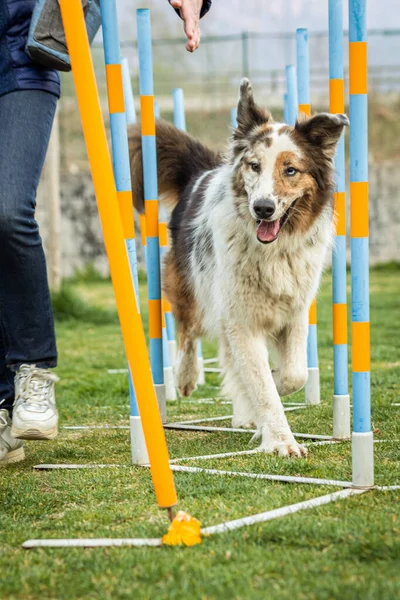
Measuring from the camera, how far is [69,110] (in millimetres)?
15789

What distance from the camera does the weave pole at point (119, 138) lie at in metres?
2.98

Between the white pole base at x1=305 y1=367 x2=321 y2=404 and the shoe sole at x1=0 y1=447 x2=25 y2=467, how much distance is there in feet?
6.00

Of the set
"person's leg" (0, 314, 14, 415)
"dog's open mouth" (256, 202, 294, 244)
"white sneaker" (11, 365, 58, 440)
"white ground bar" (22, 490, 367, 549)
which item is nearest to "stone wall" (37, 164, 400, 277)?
"dog's open mouth" (256, 202, 294, 244)

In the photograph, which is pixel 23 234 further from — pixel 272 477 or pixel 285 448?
pixel 285 448

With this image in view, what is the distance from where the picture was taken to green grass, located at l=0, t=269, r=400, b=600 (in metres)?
1.87

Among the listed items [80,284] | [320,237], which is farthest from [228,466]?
[80,284]

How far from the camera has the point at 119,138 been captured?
3.09 meters

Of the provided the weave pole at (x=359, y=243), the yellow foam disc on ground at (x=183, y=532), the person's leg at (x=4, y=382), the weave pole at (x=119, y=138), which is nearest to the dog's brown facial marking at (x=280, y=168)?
the weave pole at (x=119, y=138)

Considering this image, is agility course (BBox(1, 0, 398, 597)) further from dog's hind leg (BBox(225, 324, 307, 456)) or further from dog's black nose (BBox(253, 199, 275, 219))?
dog's black nose (BBox(253, 199, 275, 219))

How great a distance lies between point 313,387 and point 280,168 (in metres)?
1.52

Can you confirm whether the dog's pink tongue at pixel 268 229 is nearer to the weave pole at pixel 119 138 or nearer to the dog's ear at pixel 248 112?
the dog's ear at pixel 248 112

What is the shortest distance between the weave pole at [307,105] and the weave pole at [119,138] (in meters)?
1.27

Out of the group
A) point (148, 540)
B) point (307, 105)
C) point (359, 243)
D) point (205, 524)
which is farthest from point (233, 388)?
point (148, 540)

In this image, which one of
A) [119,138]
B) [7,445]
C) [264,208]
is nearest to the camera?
[119,138]
